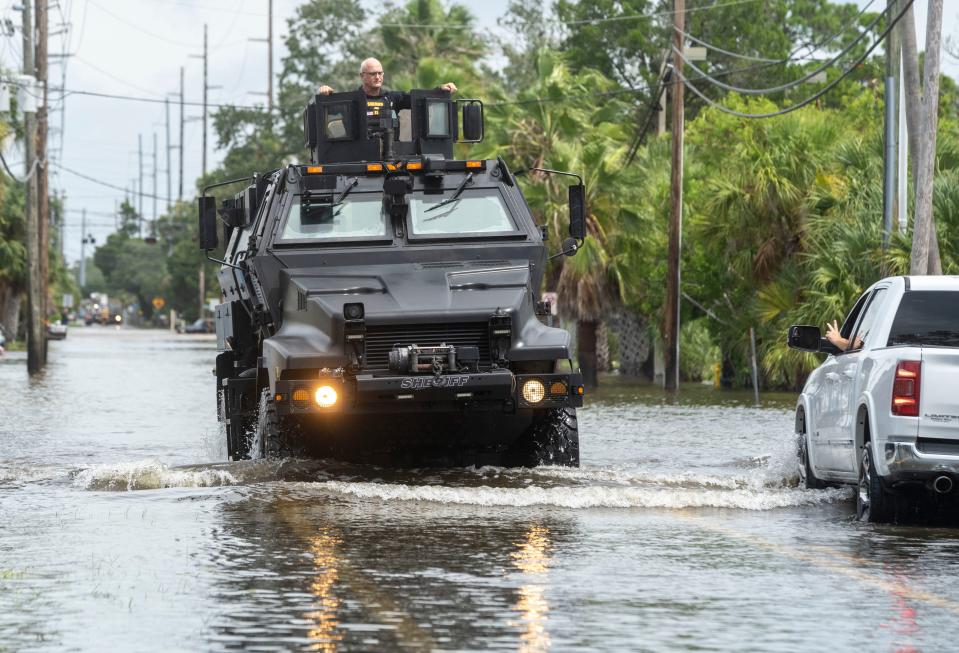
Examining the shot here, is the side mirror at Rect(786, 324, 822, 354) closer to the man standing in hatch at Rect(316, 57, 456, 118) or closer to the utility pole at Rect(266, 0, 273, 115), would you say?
the man standing in hatch at Rect(316, 57, 456, 118)

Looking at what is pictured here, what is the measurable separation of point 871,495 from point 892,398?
2.60ft

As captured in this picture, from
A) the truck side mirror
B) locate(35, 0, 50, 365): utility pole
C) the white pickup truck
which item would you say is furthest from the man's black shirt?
locate(35, 0, 50, 365): utility pole

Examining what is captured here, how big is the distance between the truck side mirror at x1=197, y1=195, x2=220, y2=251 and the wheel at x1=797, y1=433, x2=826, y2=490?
538 cm

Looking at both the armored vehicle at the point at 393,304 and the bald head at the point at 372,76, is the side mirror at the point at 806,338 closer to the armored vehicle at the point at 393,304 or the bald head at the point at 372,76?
the armored vehicle at the point at 393,304

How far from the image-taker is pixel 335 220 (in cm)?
1532

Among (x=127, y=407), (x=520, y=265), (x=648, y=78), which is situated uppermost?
(x=648, y=78)

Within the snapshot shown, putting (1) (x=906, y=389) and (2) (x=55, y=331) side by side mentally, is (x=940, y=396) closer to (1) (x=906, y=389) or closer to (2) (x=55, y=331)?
(1) (x=906, y=389)

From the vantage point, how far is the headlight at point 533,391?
1398 centimetres

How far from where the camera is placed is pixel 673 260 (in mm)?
37375

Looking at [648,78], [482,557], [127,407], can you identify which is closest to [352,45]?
[648,78]

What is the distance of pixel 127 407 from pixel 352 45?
61.2 m

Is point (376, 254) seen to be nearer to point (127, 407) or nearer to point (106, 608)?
point (106, 608)

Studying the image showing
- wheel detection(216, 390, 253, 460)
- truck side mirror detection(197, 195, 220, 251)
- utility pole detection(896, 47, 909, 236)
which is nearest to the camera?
→ truck side mirror detection(197, 195, 220, 251)

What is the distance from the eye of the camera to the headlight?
14.0 m
